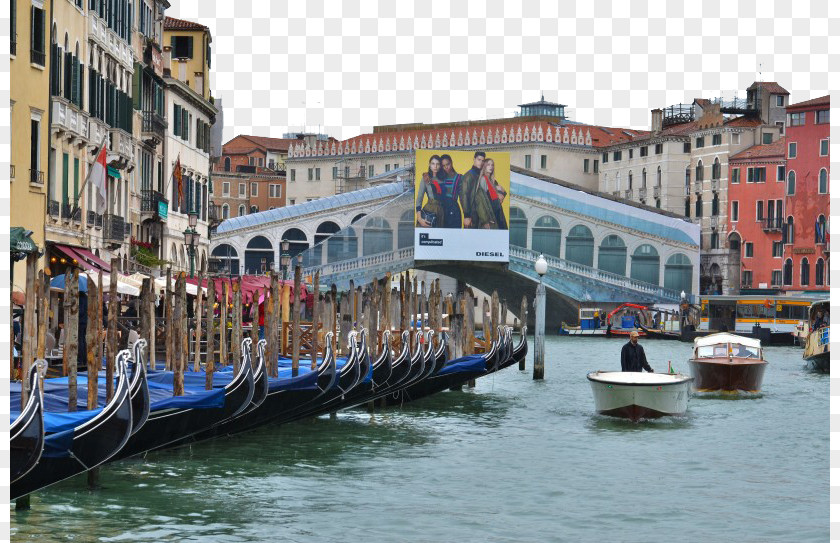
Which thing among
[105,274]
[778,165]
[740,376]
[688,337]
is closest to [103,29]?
[105,274]

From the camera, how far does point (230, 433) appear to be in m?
14.8

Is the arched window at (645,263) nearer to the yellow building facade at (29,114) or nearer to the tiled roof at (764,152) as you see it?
the tiled roof at (764,152)

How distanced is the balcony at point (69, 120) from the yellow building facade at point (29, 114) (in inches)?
17.4

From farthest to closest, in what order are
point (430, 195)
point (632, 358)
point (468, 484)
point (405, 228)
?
1. point (405, 228)
2. point (430, 195)
3. point (632, 358)
4. point (468, 484)

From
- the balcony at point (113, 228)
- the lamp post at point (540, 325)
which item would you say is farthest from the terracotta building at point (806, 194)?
the balcony at point (113, 228)

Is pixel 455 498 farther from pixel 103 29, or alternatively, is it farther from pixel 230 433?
pixel 103 29

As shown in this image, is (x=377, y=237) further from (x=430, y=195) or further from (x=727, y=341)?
(x=727, y=341)

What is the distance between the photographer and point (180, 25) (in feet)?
119

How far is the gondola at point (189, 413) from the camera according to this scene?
1154 cm

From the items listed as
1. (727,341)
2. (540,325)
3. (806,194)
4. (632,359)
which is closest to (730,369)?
(727,341)

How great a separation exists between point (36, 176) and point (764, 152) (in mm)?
42233

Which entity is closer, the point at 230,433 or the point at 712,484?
the point at 712,484

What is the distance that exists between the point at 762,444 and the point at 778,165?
137ft

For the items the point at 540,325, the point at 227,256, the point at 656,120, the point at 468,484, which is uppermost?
the point at 656,120
